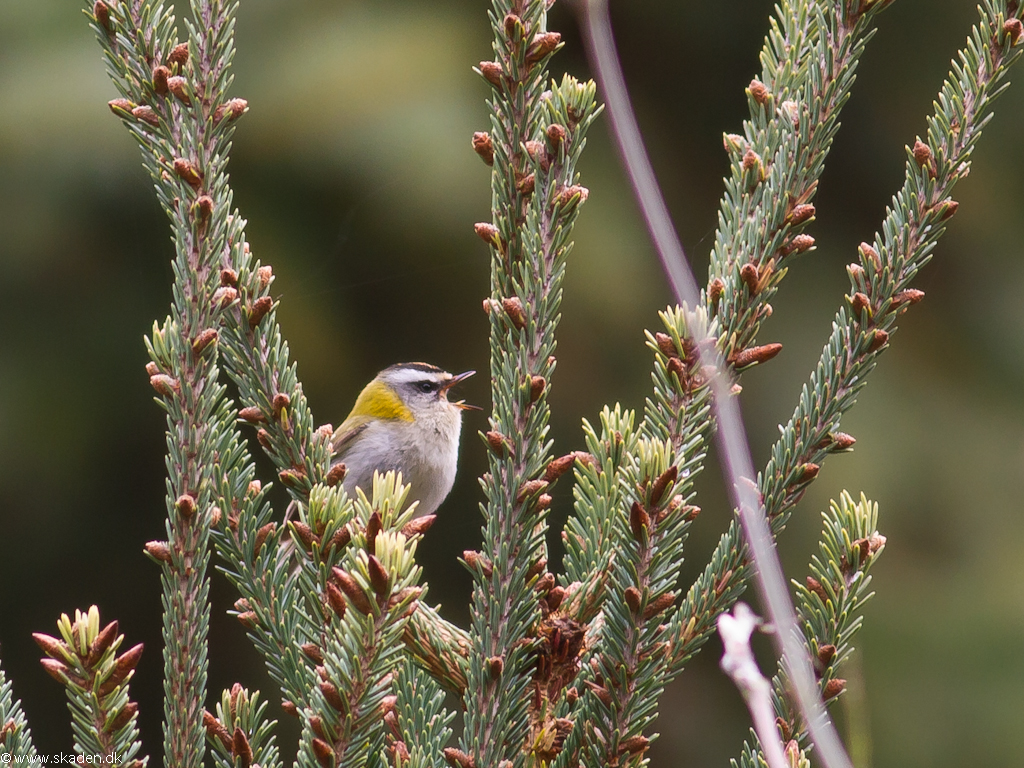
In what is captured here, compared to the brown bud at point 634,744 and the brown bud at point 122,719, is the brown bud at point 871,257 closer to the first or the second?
the brown bud at point 634,744

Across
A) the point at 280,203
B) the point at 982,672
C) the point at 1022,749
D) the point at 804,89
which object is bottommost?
the point at 1022,749

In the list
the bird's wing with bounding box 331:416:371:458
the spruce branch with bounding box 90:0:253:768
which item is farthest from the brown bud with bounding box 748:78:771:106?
the bird's wing with bounding box 331:416:371:458

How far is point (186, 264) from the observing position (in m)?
1.18

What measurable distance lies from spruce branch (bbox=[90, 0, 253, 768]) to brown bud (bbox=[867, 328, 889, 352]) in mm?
758

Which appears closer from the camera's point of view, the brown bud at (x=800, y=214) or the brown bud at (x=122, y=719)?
the brown bud at (x=122, y=719)

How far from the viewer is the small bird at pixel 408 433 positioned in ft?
10.9

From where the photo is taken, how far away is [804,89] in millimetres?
1282

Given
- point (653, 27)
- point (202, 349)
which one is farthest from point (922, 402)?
point (202, 349)

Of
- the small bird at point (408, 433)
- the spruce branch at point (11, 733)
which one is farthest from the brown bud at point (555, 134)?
the small bird at point (408, 433)

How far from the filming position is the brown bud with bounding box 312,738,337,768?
95cm

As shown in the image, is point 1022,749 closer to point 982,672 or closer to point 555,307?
point 982,672

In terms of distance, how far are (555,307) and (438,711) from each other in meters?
0.54

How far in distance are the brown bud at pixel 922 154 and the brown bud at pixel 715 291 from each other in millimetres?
277

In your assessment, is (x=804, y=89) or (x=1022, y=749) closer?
(x=804, y=89)
